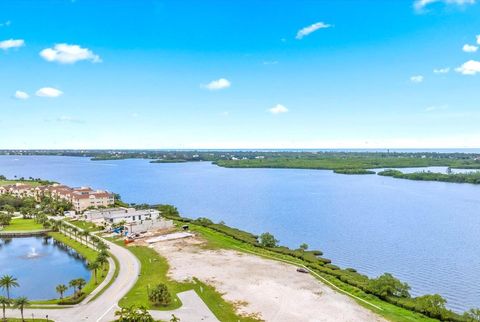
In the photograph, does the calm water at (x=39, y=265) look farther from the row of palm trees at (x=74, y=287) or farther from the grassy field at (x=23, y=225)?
the grassy field at (x=23, y=225)

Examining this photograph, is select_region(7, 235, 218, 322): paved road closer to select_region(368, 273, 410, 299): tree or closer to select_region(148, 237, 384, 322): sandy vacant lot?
select_region(148, 237, 384, 322): sandy vacant lot

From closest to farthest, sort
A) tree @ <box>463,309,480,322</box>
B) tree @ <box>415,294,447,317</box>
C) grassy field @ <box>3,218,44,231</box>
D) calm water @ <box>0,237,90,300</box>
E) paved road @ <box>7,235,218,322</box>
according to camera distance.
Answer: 1. tree @ <box>463,309,480,322</box>
2. paved road @ <box>7,235,218,322</box>
3. tree @ <box>415,294,447,317</box>
4. calm water @ <box>0,237,90,300</box>
5. grassy field @ <box>3,218,44,231</box>

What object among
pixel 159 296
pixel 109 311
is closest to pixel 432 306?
pixel 159 296

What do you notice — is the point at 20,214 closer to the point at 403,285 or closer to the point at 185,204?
the point at 185,204

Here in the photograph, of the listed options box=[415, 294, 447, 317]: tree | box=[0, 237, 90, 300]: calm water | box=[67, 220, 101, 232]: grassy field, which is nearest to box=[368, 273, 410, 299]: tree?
box=[415, 294, 447, 317]: tree

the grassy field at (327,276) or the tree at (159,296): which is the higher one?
the tree at (159,296)

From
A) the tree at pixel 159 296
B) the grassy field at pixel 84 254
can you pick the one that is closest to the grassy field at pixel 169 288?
the tree at pixel 159 296

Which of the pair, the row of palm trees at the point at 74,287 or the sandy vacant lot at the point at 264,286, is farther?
the row of palm trees at the point at 74,287
